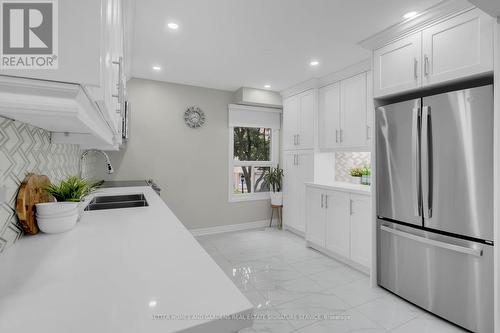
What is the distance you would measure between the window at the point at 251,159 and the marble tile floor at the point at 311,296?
1.30 meters

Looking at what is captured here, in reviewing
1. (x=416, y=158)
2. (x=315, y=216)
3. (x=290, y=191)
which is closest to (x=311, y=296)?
(x=315, y=216)

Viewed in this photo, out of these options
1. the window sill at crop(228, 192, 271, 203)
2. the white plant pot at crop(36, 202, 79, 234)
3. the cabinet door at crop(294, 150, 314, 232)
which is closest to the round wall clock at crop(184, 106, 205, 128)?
the window sill at crop(228, 192, 271, 203)

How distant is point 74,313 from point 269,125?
4.34m

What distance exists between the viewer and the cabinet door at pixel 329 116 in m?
3.45

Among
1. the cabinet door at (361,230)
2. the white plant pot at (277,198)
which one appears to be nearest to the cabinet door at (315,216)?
the cabinet door at (361,230)

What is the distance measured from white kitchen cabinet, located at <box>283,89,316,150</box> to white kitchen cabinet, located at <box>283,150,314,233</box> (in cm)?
15

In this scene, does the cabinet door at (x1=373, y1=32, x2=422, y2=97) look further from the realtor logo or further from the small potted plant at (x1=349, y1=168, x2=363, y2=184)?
the realtor logo

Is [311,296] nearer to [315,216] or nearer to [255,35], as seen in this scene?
[315,216]

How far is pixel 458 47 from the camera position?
1.84m

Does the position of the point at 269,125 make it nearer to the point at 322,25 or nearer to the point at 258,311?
the point at 322,25

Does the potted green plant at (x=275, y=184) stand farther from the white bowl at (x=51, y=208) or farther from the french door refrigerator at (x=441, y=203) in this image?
the white bowl at (x=51, y=208)

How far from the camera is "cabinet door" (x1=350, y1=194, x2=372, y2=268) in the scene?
8.78ft

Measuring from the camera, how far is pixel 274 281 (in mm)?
2570

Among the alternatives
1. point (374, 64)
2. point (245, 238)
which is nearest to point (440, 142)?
point (374, 64)
